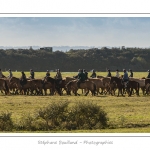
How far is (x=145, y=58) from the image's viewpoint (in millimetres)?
125938

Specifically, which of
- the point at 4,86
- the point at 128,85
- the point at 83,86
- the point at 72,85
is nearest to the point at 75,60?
the point at 4,86

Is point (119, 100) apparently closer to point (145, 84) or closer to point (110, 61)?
point (145, 84)

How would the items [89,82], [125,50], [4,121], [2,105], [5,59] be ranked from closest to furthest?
[4,121] → [2,105] → [89,82] → [5,59] → [125,50]

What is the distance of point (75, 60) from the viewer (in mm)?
126125

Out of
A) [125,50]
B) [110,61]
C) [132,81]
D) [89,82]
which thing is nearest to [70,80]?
[89,82]

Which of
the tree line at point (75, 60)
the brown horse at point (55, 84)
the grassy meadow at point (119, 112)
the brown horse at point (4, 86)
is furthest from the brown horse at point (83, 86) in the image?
the tree line at point (75, 60)

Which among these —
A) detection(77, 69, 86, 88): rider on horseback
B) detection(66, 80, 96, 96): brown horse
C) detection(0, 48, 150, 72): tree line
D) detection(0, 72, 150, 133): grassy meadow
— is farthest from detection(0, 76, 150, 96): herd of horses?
detection(0, 48, 150, 72): tree line

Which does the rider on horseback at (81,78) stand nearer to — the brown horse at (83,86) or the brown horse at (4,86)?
the brown horse at (83,86)

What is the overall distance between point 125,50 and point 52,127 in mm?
115551

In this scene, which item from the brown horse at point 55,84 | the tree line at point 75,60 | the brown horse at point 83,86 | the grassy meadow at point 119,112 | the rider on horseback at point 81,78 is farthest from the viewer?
the tree line at point 75,60

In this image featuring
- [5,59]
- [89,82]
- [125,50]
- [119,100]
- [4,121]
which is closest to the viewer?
[4,121]

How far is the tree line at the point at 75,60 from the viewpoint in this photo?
11562 centimetres

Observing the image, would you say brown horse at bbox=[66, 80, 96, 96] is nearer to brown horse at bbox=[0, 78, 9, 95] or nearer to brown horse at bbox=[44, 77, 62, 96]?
brown horse at bbox=[44, 77, 62, 96]

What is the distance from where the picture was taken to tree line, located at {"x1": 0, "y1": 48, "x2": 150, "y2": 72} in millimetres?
115625
